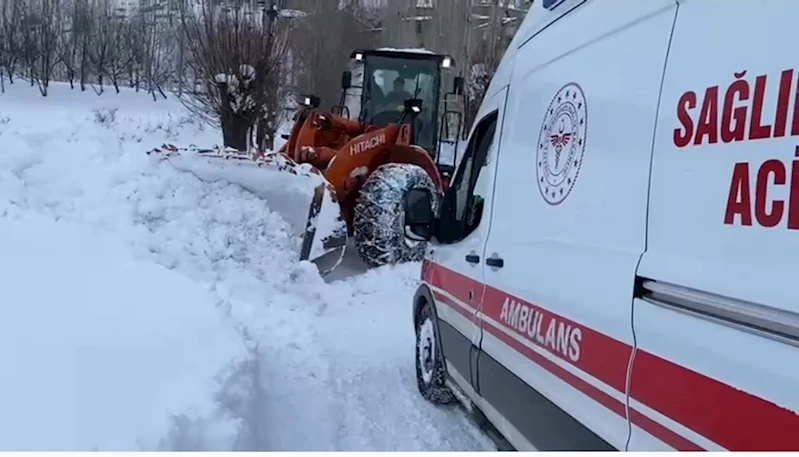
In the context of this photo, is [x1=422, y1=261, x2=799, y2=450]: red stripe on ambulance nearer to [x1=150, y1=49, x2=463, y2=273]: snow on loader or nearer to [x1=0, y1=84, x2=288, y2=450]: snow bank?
[x1=0, y1=84, x2=288, y2=450]: snow bank

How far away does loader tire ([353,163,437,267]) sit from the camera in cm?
897

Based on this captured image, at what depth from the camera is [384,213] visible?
9008mm

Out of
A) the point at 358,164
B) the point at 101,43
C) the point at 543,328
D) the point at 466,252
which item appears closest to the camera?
the point at 543,328

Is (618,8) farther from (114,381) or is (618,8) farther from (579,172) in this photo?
(114,381)

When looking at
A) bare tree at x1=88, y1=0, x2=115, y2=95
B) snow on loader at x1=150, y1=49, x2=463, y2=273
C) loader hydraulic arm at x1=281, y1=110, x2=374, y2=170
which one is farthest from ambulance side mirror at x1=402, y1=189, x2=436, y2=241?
bare tree at x1=88, y1=0, x2=115, y2=95

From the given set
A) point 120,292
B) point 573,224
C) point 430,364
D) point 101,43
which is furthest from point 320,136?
point 101,43

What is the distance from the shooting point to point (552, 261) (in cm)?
287

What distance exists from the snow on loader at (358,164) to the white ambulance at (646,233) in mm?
4318

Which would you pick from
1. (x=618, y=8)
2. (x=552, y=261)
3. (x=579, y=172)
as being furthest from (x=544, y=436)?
(x=618, y=8)

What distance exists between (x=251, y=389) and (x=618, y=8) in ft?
8.85

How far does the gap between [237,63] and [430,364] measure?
1340 cm

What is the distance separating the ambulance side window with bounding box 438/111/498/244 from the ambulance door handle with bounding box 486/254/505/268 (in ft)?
1.68

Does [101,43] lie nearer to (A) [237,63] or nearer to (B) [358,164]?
(A) [237,63]

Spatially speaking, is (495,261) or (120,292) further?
(120,292)
